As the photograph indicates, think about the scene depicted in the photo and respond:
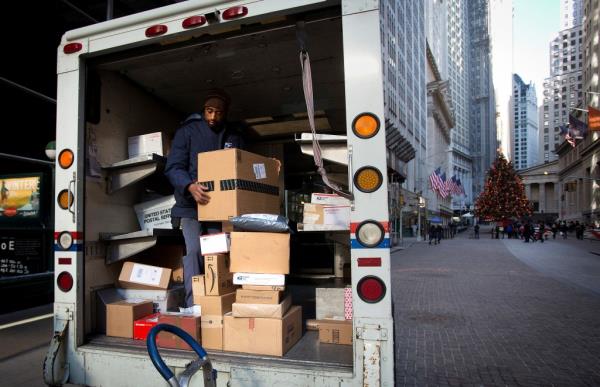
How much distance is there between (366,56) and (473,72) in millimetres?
174613

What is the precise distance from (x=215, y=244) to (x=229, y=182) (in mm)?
473

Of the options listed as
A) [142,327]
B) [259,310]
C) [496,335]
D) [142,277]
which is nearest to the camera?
[259,310]

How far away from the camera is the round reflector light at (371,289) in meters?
2.24

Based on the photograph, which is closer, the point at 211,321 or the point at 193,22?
the point at 193,22

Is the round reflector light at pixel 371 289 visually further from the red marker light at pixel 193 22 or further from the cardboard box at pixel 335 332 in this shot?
the red marker light at pixel 193 22

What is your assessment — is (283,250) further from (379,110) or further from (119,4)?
(119,4)

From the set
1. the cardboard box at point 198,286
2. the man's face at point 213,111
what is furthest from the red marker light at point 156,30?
the cardboard box at point 198,286

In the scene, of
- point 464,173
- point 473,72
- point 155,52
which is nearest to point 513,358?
Answer: point 155,52

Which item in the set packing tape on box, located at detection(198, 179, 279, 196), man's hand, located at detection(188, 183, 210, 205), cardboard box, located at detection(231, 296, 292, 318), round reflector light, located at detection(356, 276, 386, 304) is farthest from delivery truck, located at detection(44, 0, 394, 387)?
packing tape on box, located at detection(198, 179, 279, 196)

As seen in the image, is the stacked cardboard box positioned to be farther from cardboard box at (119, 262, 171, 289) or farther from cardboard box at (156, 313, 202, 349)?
cardboard box at (119, 262, 171, 289)

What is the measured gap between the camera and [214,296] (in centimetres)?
298

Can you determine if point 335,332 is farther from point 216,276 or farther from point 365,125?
point 365,125

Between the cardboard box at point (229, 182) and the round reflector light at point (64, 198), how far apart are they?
2.93 feet

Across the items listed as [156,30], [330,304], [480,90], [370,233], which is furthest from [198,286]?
[480,90]
